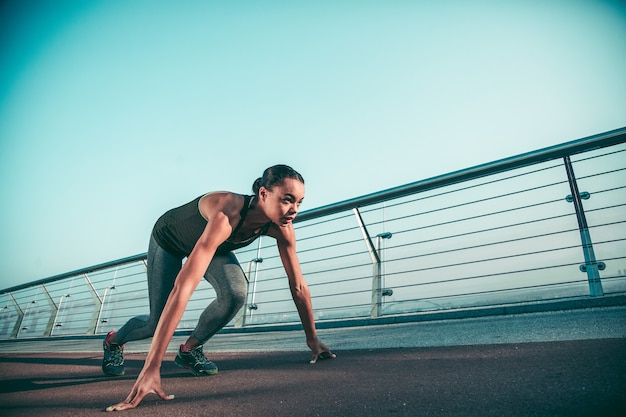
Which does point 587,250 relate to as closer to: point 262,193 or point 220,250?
point 262,193

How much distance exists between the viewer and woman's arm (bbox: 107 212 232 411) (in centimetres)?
139

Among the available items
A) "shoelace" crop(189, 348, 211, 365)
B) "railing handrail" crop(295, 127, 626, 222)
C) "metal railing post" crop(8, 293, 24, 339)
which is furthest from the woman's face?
"metal railing post" crop(8, 293, 24, 339)

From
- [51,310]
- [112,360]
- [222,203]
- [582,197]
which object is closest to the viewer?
[222,203]

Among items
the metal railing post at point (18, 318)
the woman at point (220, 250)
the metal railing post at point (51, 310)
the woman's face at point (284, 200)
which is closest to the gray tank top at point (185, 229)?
the woman at point (220, 250)

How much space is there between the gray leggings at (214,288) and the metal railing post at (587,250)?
2.18 m

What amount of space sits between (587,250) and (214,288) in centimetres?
242

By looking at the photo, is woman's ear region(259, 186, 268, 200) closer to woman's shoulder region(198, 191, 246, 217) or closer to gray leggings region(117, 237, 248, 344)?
woman's shoulder region(198, 191, 246, 217)

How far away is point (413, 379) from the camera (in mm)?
1408

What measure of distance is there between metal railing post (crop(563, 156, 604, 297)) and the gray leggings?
2179 mm

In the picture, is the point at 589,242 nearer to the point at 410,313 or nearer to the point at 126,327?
the point at 410,313

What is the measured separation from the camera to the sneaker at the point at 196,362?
2066 mm

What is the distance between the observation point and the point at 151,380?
1.41m

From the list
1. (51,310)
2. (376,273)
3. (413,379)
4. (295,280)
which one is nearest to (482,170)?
(376,273)

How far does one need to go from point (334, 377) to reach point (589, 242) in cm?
202
